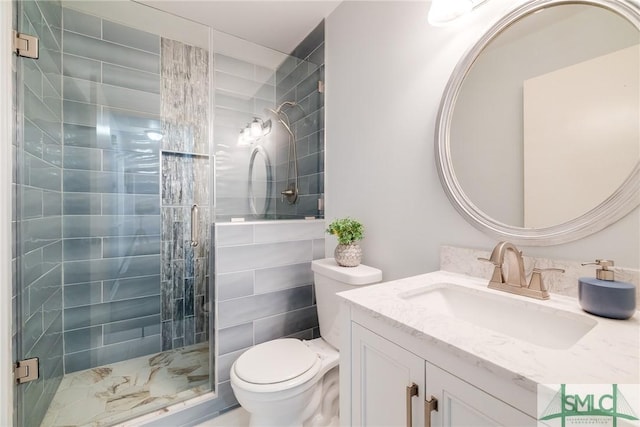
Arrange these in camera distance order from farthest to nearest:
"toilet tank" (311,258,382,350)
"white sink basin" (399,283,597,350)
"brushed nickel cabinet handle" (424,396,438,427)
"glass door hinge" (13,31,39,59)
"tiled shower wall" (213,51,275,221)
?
1. "tiled shower wall" (213,51,275,221)
2. "toilet tank" (311,258,382,350)
3. "glass door hinge" (13,31,39,59)
4. "white sink basin" (399,283,597,350)
5. "brushed nickel cabinet handle" (424,396,438,427)

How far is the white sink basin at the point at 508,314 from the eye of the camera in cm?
72

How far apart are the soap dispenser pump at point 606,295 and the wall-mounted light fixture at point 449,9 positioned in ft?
3.09

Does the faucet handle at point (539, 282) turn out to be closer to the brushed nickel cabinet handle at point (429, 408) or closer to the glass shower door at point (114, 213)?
the brushed nickel cabinet handle at point (429, 408)

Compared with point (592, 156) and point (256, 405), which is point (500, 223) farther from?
point (256, 405)

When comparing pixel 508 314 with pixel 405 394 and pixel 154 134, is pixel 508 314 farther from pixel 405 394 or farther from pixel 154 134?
pixel 154 134

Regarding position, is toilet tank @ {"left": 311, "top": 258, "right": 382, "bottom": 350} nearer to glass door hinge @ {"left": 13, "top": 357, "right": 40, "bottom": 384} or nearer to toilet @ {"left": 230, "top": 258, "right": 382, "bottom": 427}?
toilet @ {"left": 230, "top": 258, "right": 382, "bottom": 427}

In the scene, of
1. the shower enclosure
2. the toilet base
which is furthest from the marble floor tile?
the toilet base

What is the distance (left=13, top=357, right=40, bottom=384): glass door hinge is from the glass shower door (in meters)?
0.05

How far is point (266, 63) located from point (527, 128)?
1845 mm

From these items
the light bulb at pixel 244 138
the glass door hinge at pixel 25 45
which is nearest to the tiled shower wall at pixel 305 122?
the light bulb at pixel 244 138

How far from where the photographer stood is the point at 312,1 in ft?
5.79

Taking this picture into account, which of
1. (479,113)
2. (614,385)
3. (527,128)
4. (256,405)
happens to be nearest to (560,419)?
(614,385)

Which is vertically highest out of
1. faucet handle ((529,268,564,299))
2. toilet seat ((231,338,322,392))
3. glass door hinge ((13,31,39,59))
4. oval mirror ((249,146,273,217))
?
glass door hinge ((13,31,39,59))

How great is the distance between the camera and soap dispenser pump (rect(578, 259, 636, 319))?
65 centimetres
